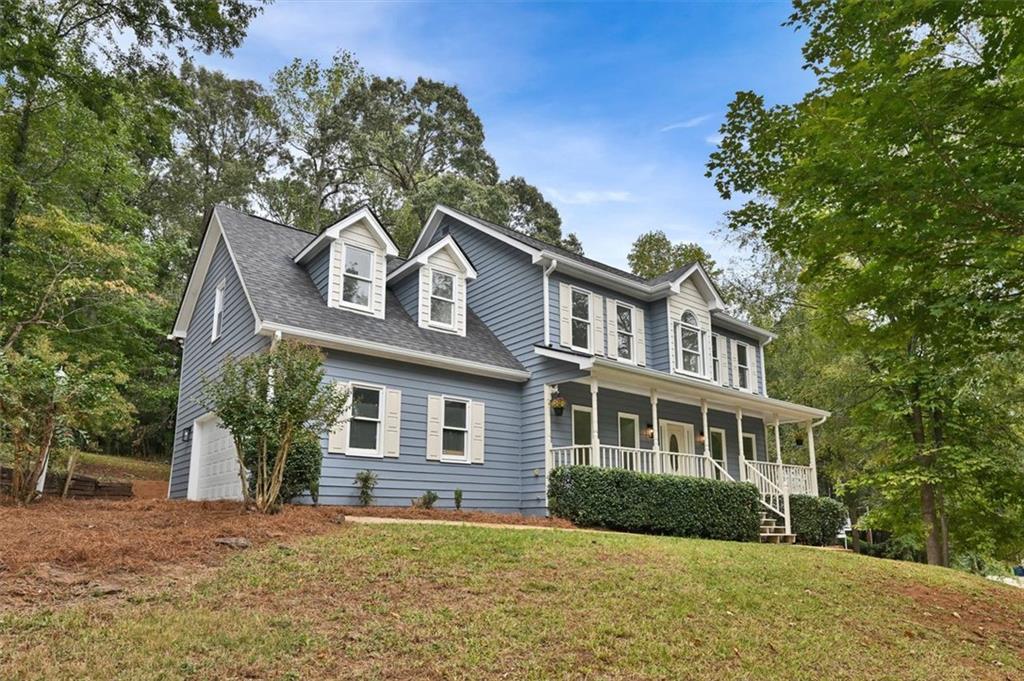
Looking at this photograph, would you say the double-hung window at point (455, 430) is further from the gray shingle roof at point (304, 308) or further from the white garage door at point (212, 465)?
the white garage door at point (212, 465)

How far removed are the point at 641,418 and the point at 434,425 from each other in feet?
19.3

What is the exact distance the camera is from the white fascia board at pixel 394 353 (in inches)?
482

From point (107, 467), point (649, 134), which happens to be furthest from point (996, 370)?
point (107, 467)

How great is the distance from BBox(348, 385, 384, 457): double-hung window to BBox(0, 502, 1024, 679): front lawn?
12.1ft

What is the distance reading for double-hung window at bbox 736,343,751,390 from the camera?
21562mm

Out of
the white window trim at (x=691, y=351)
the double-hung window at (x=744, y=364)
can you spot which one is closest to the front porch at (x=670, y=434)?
the white window trim at (x=691, y=351)

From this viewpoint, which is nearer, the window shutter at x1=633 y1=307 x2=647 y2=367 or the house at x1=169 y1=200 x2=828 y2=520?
the house at x1=169 y1=200 x2=828 y2=520

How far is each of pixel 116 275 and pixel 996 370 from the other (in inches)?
872

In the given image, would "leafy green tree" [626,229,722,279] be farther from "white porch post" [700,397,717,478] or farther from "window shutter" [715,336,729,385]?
"white porch post" [700,397,717,478]

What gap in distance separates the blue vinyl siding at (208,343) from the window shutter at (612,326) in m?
8.36

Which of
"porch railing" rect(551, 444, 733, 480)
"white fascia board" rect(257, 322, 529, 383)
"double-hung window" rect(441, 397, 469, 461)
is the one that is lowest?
"porch railing" rect(551, 444, 733, 480)

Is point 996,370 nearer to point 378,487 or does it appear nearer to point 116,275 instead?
point 378,487

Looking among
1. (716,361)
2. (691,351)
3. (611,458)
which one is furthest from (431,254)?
(716,361)

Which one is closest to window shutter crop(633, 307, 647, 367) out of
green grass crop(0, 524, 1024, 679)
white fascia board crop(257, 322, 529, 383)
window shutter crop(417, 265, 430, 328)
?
white fascia board crop(257, 322, 529, 383)
